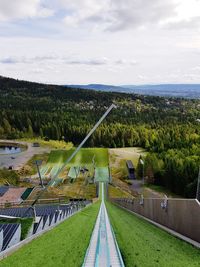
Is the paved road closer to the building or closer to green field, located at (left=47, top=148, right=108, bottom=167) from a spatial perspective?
green field, located at (left=47, top=148, right=108, bottom=167)

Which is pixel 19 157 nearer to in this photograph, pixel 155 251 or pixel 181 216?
pixel 181 216

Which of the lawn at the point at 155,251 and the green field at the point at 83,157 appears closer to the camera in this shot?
the lawn at the point at 155,251

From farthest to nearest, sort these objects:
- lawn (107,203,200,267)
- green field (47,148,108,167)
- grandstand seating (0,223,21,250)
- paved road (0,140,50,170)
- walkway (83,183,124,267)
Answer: green field (47,148,108,167) < paved road (0,140,50,170) < grandstand seating (0,223,21,250) < lawn (107,203,200,267) < walkway (83,183,124,267)

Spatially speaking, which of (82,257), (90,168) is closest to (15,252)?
(82,257)

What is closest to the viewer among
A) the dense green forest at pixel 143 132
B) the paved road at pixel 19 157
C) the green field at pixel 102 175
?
the dense green forest at pixel 143 132

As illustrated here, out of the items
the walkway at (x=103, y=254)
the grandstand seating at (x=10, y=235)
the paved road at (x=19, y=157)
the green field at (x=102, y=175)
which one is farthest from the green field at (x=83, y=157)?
the walkway at (x=103, y=254)

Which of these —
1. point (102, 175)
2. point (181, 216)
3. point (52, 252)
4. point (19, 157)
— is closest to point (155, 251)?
point (52, 252)

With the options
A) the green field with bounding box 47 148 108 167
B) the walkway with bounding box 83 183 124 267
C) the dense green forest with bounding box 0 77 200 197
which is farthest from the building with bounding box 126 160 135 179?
the walkway with bounding box 83 183 124 267

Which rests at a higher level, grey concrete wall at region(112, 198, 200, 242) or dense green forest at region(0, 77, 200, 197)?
grey concrete wall at region(112, 198, 200, 242)

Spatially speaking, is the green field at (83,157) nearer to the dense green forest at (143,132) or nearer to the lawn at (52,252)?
the dense green forest at (143,132)

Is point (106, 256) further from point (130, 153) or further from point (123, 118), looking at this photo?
point (123, 118)

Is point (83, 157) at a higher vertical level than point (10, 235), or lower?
lower
